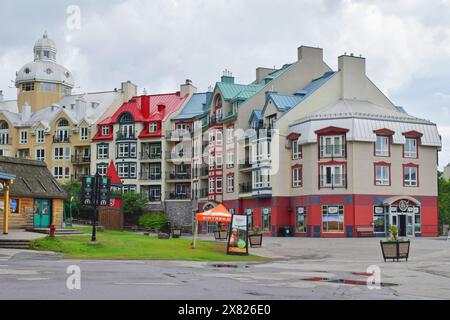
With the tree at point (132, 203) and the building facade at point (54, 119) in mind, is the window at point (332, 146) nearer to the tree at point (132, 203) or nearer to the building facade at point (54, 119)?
the tree at point (132, 203)

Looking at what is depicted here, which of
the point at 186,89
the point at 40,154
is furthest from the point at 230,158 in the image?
the point at 40,154

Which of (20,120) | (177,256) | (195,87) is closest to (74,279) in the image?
(177,256)

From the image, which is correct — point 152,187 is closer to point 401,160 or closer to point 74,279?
point 401,160

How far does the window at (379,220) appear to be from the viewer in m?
58.0

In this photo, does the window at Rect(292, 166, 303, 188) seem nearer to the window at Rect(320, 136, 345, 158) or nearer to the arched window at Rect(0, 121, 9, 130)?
the window at Rect(320, 136, 345, 158)

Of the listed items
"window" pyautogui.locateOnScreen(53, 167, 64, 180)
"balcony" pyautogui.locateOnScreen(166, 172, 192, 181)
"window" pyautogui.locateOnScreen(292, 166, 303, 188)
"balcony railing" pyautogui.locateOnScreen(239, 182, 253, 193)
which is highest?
"window" pyautogui.locateOnScreen(53, 167, 64, 180)

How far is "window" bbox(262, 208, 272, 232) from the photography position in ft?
206

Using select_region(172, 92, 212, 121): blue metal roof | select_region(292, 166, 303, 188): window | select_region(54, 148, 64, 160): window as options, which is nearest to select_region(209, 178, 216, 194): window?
select_region(172, 92, 212, 121): blue metal roof

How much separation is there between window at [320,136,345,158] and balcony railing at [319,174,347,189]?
5.68ft

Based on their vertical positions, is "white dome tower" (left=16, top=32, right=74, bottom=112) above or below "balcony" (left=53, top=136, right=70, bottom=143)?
above

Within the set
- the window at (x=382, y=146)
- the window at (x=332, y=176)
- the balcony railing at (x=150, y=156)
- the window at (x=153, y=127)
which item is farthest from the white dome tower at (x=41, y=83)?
the window at (x=382, y=146)

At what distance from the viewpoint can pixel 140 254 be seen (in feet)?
98.7

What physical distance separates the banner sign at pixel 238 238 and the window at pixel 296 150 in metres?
29.3

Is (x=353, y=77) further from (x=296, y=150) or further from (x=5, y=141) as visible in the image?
(x=5, y=141)
